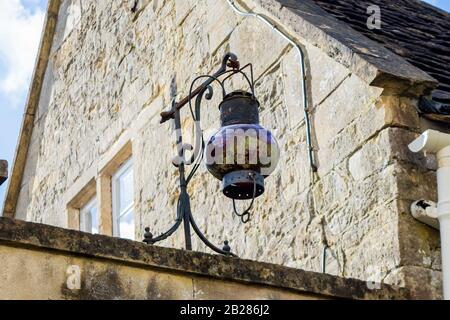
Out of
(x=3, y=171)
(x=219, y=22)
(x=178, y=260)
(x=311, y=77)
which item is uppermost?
(x=219, y=22)

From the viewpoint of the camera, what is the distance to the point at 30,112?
41.0 ft

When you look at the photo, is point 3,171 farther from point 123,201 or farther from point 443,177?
point 123,201

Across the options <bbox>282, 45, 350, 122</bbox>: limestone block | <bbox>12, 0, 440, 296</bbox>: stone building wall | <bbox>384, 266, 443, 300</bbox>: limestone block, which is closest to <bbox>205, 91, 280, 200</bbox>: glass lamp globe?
<bbox>12, 0, 440, 296</bbox>: stone building wall

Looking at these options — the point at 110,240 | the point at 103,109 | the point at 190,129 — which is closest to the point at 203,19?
the point at 190,129

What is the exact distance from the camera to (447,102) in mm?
7746

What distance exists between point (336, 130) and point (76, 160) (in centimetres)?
388

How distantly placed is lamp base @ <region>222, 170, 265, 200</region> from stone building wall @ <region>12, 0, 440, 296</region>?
0.57 meters

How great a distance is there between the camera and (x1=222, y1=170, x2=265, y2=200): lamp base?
733 cm

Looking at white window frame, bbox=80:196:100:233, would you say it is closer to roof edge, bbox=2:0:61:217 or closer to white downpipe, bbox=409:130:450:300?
roof edge, bbox=2:0:61:217

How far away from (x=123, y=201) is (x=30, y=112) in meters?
2.23

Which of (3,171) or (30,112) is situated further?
(30,112)

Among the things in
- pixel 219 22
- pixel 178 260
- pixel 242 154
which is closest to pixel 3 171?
pixel 178 260

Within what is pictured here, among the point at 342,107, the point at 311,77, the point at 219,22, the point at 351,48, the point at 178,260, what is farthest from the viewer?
the point at 219,22

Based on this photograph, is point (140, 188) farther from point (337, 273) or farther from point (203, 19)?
point (337, 273)
